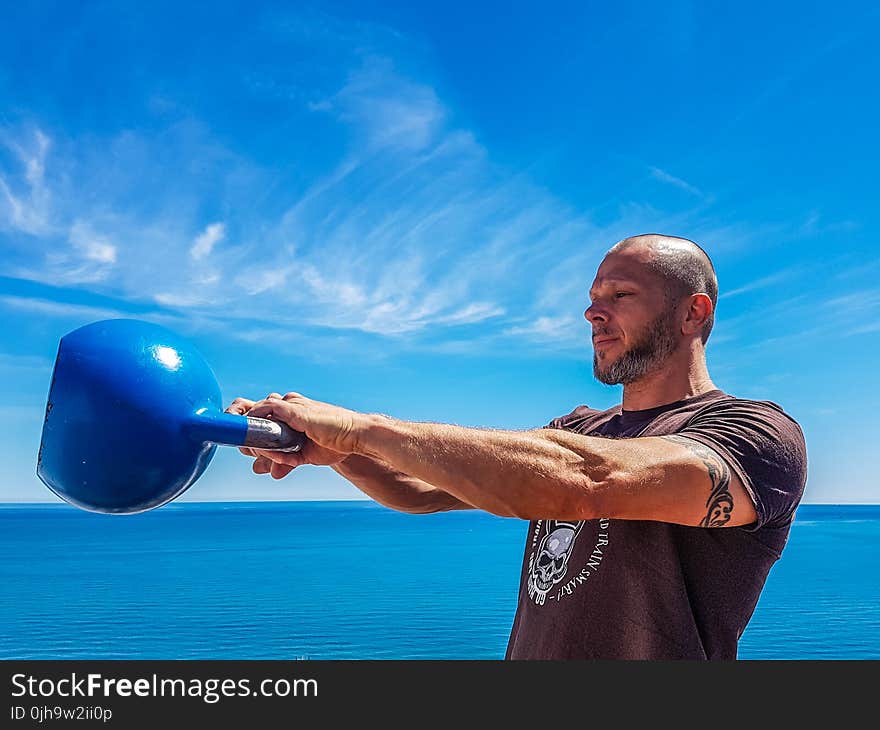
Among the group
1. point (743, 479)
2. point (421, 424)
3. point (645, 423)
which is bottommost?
point (743, 479)

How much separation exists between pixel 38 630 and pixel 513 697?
41.7 meters

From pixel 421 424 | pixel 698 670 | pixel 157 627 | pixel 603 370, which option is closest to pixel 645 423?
pixel 603 370

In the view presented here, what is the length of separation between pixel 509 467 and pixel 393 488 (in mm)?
1374

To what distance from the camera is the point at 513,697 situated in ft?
8.71

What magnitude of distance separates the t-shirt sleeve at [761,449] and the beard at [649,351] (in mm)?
339

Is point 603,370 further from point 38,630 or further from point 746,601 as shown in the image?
point 38,630

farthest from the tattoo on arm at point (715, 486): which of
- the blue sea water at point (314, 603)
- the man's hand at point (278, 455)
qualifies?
the blue sea water at point (314, 603)

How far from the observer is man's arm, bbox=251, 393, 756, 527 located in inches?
84.5

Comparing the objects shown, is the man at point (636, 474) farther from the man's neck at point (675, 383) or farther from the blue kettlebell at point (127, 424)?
the blue kettlebell at point (127, 424)

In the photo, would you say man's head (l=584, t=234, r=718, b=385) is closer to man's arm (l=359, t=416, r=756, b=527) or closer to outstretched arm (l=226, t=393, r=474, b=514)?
man's arm (l=359, t=416, r=756, b=527)

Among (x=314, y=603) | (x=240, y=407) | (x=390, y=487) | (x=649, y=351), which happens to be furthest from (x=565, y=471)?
(x=314, y=603)

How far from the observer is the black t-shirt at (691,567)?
2484mm

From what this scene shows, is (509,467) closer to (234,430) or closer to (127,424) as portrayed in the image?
(234,430)

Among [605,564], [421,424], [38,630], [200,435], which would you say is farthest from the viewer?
[38,630]
